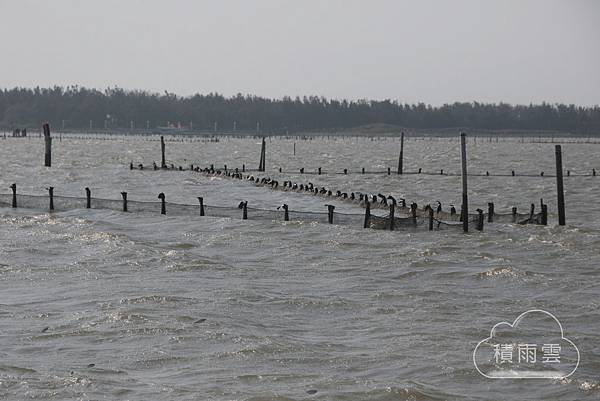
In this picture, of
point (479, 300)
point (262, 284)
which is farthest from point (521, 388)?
point (262, 284)

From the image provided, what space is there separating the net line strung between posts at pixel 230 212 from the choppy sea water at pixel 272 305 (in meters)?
0.49

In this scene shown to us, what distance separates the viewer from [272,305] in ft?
61.5

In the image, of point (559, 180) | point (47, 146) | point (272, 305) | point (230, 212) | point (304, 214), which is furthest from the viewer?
point (47, 146)

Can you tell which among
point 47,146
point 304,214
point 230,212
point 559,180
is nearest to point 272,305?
point 304,214

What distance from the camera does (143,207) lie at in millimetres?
34719

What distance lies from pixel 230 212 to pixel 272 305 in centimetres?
1415

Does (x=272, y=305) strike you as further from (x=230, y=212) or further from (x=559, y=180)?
(x=559, y=180)

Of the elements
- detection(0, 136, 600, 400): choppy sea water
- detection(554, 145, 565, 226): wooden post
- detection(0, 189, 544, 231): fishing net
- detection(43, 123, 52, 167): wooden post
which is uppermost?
detection(43, 123, 52, 167): wooden post

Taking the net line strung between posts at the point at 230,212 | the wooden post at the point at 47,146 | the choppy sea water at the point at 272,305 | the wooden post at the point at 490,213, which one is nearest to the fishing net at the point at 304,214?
the net line strung between posts at the point at 230,212

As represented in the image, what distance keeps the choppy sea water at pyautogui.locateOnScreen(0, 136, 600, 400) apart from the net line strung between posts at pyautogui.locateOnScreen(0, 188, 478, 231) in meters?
0.49

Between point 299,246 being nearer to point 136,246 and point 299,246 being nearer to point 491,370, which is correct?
point 136,246

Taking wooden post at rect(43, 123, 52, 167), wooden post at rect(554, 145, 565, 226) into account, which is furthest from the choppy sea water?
wooden post at rect(43, 123, 52, 167)

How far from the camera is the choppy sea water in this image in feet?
45.2

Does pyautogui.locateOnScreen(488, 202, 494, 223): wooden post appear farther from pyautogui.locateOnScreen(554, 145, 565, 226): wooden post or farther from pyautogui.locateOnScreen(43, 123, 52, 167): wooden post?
pyautogui.locateOnScreen(43, 123, 52, 167): wooden post
